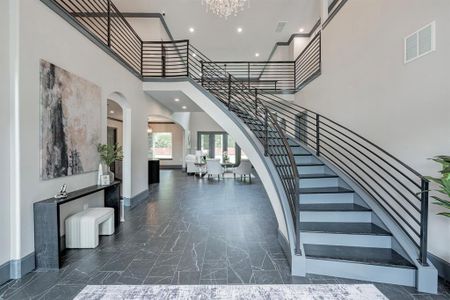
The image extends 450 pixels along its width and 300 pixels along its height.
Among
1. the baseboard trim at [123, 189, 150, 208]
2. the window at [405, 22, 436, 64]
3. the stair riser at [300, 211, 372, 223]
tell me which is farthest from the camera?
the baseboard trim at [123, 189, 150, 208]

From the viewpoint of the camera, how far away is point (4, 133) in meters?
2.34

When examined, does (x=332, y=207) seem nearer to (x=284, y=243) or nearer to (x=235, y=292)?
(x=284, y=243)

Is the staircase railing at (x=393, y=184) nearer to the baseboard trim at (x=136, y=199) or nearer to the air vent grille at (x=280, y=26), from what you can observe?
the baseboard trim at (x=136, y=199)

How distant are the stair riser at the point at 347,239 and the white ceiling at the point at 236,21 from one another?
6.12m

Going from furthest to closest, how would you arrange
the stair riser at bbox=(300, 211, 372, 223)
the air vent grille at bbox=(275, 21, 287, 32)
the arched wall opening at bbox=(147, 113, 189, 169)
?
the arched wall opening at bbox=(147, 113, 189, 169) → the air vent grille at bbox=(275, 21, 287, 32) → the stair riser at bbox=(300, 211, 372, 223)

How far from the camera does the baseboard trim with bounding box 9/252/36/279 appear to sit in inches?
94.7

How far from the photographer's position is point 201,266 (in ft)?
8.99

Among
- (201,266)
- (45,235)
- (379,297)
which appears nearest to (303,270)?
(379,297)

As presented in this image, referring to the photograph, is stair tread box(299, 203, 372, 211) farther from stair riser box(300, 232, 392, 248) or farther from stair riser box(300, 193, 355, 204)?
stair riser box(300, 232, 392, 248)

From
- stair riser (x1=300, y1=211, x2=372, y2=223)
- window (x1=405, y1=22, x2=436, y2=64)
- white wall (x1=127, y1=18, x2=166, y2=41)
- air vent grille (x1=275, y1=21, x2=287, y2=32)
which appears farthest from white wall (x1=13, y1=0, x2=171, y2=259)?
air vent grille (x1=275, y1=21, x2=287, y2=32)

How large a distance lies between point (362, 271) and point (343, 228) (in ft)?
1.83

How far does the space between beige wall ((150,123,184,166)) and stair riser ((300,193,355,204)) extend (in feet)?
40.0

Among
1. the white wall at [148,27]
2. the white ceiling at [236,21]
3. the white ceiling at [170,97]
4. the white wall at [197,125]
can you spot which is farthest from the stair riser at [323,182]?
the white wall at [197,125]

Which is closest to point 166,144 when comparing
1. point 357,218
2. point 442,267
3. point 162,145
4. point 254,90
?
point 162,145
